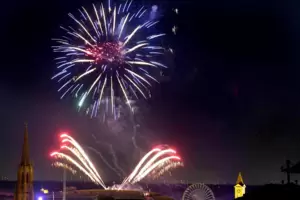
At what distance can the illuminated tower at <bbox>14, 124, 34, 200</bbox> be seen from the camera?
336ft

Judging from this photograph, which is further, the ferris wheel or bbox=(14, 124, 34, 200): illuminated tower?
the ferris wheel

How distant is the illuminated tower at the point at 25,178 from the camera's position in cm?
10256

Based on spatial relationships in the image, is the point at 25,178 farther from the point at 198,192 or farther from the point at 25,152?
the point at 198,192

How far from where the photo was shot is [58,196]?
513 feet

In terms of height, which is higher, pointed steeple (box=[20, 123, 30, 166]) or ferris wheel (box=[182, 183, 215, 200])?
pointed steeple (box=[20, 123, 30, 166])

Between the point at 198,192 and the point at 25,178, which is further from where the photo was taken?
the point at 198,192

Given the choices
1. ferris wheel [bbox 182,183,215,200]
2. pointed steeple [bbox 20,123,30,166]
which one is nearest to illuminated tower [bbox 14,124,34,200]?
pointed steeple [bbox 20,123,30,166]

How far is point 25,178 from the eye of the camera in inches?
4067

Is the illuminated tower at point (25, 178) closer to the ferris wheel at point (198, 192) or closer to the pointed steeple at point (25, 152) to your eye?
the pointed steeple at point (25, 152)

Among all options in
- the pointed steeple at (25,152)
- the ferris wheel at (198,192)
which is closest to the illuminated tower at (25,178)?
the pointed steeple at (25,152)

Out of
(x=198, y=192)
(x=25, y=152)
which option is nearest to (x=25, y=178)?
(x=25, y=152)

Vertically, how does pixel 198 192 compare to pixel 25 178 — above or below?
below

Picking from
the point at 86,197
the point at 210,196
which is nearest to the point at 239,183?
the point at 210,196

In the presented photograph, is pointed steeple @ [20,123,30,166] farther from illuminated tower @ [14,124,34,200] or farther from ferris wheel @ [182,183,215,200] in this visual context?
ferris wheel @ [182,183,215,200]
